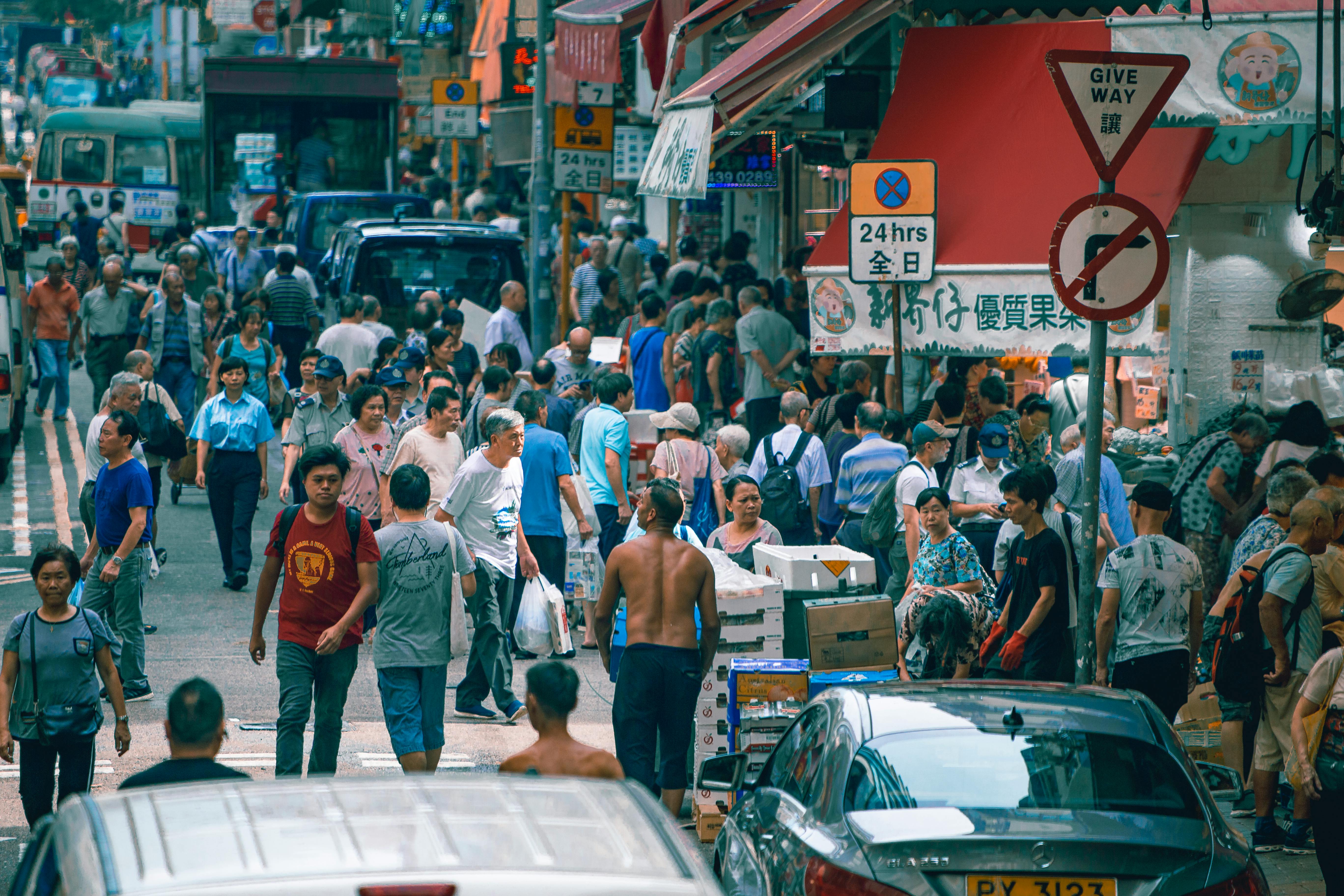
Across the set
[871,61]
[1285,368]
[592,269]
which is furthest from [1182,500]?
[592,269]

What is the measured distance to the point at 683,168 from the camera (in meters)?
11.8

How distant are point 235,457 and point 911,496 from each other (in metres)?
5.44

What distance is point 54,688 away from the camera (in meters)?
7.30

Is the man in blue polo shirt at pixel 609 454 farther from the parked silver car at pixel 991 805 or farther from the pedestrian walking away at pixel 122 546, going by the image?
the parked silver car at pixel 991 805

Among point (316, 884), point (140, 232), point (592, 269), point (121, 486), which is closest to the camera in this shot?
point (316, 884)

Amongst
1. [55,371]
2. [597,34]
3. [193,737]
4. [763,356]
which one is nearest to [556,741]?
[193,737]

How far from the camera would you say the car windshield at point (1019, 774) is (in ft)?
17.6

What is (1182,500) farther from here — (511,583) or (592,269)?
(592,269)

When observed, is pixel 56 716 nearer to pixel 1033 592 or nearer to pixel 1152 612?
pixel 1033 592

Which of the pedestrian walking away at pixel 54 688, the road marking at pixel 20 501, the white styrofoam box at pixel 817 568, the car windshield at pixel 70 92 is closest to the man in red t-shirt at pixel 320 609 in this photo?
the pedestrian walking away at pixel 54 688

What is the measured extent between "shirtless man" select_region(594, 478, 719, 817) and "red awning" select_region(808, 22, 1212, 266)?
3211mm

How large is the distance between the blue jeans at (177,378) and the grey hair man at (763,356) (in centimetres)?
562

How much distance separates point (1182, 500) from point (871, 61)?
20.2ft

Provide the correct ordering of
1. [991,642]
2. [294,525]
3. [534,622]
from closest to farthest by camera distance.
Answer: [294,525]
[991,642]
[534,622]
